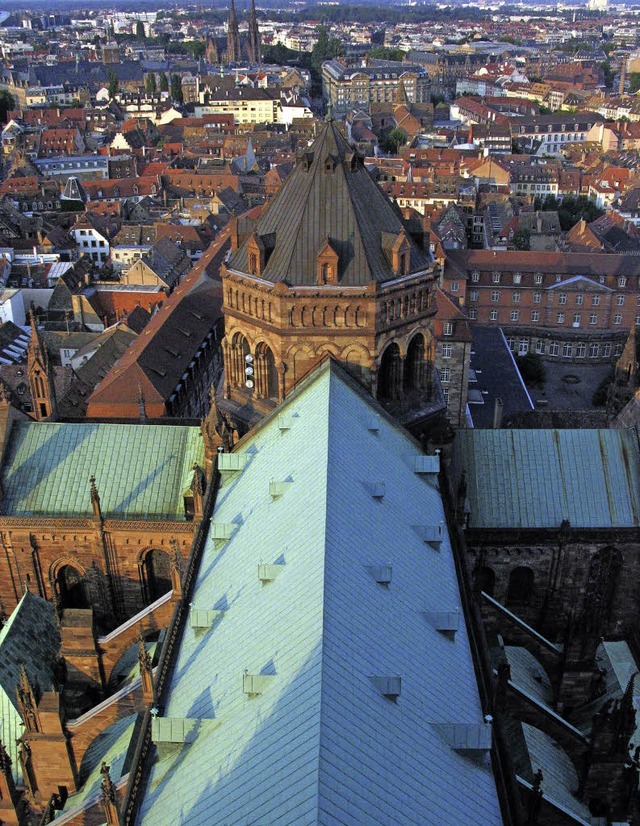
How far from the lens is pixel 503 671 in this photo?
113 ft

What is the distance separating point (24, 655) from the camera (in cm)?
4153

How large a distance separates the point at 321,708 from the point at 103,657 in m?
21.8

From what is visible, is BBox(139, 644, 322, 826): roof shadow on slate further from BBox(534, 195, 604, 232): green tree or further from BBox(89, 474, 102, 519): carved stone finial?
BBox(534, 195, 604, 232): green tree

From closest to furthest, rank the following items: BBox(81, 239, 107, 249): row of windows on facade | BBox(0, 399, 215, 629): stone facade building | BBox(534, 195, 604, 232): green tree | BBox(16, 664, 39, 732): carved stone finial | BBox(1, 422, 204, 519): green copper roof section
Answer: BBox(16, 664, 39, 732): carved stone finial
BBox(0, 399, 215, 629): stone facade building
BBox(1, 422, 204, 519): green copper roof section
BBox(81, 239, 107, 249): row of windows on facade
BBox(534, 195, 604, 232): green tree

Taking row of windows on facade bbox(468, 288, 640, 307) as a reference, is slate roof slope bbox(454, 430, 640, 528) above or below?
above

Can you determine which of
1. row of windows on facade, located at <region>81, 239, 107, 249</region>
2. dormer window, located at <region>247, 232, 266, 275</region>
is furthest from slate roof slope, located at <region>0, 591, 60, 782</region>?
row of windows on facade, located at <region>81, 239, 107, 249</region>

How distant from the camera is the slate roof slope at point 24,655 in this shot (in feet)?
129

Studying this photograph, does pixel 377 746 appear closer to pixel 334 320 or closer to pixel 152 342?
pixel 334 320

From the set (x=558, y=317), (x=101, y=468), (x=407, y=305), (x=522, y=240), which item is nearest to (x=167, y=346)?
(x=101, y=468)

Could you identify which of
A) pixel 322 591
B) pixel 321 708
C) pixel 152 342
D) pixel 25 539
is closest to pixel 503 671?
pixel 322 591

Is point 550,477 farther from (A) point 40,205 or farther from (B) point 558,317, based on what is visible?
(A) point 40,205

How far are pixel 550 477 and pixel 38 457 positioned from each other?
93.3 ft

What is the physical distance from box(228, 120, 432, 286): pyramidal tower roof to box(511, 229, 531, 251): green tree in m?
114

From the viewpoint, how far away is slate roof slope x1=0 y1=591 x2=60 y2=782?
129 ft
